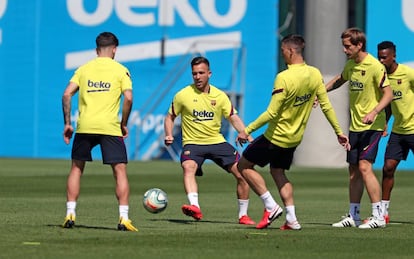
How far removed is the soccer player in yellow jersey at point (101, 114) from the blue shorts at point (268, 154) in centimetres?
141

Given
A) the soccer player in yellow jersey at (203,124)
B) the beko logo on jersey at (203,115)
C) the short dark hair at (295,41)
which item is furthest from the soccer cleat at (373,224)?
the beko logo on jersey at (203,115)

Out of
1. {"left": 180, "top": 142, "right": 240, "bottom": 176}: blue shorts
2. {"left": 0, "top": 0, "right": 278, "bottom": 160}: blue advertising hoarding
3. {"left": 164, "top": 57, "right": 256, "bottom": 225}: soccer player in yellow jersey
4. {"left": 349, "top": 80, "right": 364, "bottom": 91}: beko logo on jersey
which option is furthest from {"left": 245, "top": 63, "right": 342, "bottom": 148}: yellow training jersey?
{"left": 0, "top": 0, "right": 278, "bottom": 160}: blue advertising hoarding

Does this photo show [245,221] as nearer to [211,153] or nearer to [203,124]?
[211,153]

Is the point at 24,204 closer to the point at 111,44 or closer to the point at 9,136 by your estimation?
the point at 111,44

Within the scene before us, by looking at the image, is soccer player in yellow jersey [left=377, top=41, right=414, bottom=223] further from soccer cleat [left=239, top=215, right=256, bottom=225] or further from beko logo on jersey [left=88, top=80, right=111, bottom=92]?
beko logo on jersey [left=88, top=80, right=111, bottom=92]

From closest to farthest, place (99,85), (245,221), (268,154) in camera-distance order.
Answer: (99,85) → (268,154) → (245,221)

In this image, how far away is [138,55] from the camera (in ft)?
123

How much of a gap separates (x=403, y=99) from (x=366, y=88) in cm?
149

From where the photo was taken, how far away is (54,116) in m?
37.9

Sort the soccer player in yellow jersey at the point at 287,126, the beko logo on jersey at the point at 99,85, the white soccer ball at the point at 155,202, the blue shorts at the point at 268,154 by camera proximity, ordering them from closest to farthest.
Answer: the beko logo on jersey at the point at 99,85 → the soccer player in yellow jersey at the point at 287,126 → the blue shorts at the point at 268,154 → the white soccer ball at the point at 155,202

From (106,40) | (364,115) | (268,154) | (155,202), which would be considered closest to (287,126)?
(268,154)

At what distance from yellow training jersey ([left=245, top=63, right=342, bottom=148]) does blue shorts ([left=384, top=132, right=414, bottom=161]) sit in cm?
226

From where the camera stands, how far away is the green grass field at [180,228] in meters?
11.2

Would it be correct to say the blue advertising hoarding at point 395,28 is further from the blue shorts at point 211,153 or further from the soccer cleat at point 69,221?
the soccer cleat at point 69,221
